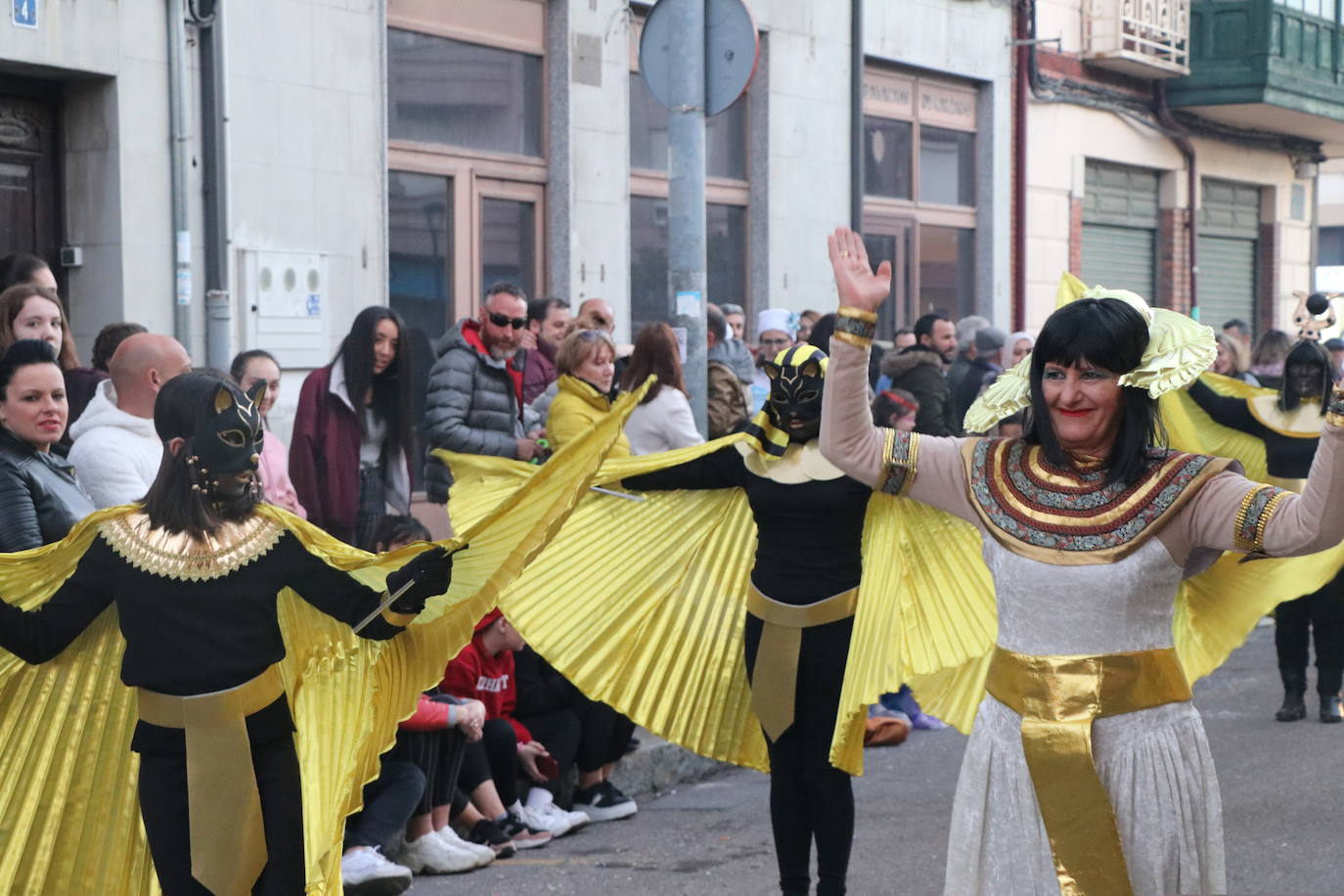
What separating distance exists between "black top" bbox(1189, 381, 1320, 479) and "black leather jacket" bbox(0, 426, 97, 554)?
6.03 m

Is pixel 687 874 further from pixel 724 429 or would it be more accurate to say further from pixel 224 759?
pixel 724 429

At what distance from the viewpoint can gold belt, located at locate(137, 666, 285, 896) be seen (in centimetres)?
396

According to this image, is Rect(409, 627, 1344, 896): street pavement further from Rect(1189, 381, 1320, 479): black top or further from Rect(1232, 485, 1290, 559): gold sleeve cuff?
Rect(1232, 485, 1290, 559): gold sleeve cuff

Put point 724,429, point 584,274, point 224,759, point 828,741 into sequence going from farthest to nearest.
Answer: point 584,274
point 724,429
point 828,741
point 224,759

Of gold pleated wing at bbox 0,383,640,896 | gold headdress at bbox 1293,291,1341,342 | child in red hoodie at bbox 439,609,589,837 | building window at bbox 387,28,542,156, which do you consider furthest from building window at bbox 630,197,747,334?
gold pleated wing at bbox 0,383,640,896

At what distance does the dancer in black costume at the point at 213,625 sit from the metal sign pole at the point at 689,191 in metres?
4.41

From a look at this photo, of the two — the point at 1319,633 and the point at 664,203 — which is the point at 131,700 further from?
the point at 664,203

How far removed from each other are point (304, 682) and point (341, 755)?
20 cm

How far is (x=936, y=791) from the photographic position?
746cm

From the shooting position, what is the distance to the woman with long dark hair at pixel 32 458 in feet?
15.9

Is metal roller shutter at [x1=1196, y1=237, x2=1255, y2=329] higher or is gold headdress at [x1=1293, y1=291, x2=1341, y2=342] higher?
metal roller shutter at [x1=1196, y1=237, x2=1255, y2=329]

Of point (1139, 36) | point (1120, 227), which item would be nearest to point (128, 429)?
point (1139, 36)

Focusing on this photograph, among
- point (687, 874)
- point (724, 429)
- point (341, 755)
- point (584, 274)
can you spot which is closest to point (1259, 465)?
point (724, 429)

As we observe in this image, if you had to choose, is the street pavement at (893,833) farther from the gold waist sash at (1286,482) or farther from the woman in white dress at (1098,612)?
the woman in white dress at (1098,612)
